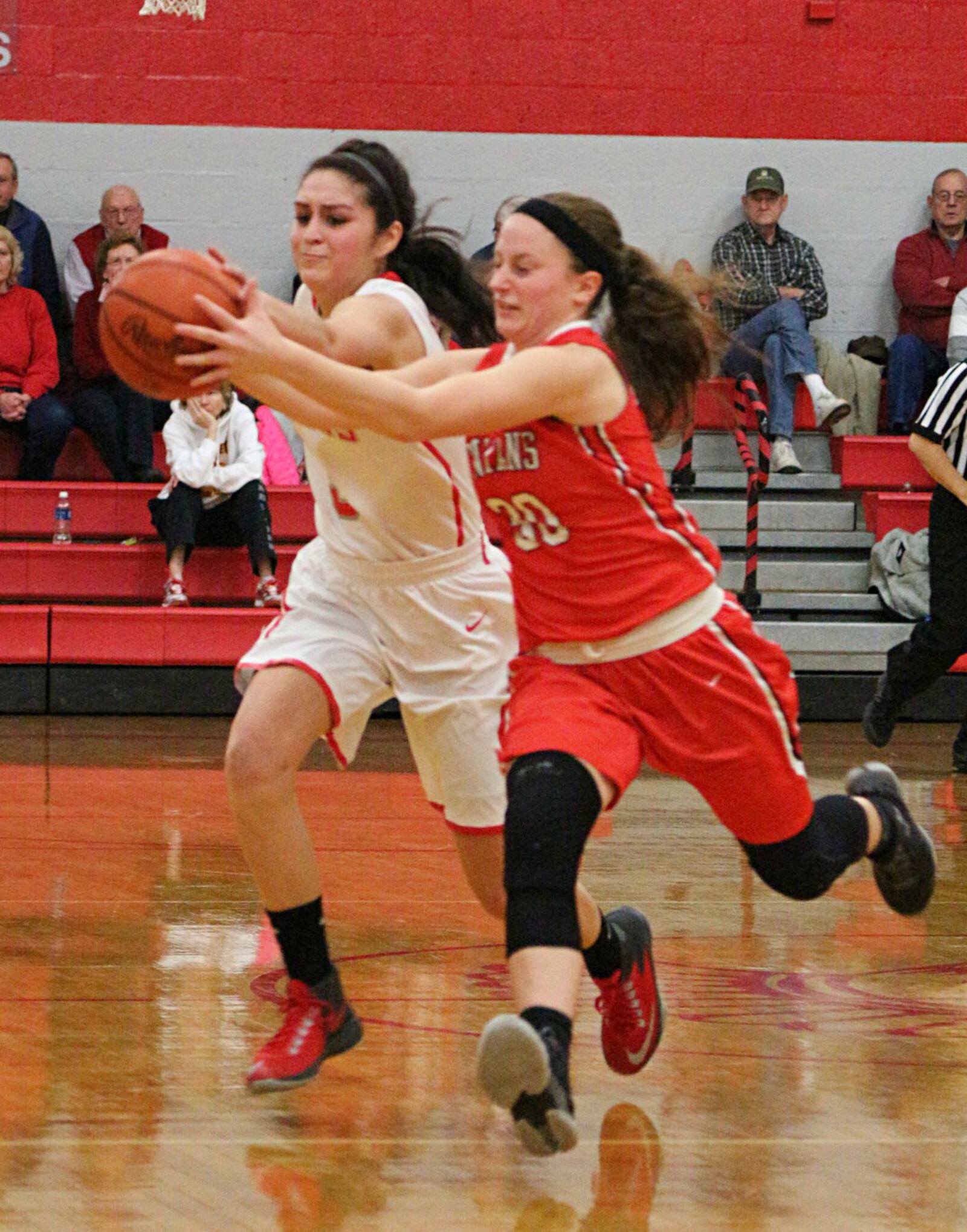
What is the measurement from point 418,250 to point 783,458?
6.69 meters

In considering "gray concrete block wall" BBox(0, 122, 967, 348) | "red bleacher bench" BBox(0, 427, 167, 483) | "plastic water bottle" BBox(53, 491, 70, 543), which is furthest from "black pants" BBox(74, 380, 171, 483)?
"gray concrete block wall" BBox(0, 122, 967, 348)

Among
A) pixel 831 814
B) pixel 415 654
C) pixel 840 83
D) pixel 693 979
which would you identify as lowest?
pixel 693 979

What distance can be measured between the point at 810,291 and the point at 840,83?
1.45 metres

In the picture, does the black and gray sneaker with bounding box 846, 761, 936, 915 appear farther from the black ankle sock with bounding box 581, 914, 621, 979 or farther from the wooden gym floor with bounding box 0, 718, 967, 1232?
the black ankle sock with bounding box 581, 914, 621, 979

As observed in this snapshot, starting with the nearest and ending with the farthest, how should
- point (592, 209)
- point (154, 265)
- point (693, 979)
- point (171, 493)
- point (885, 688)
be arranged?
point (154, 265) < point (592, 209) < point (693, 979) < point (885, 688) < point (171, 493)

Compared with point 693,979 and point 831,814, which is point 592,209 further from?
point 693,979

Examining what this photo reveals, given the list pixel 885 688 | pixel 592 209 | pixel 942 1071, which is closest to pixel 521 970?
pixel 942 1071

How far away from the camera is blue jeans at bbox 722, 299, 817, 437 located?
9922mm

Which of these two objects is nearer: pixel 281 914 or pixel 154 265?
pixel 154 265

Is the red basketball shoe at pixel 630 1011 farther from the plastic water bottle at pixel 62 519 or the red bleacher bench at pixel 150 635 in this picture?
the plastic water bottle at pixel 62 519

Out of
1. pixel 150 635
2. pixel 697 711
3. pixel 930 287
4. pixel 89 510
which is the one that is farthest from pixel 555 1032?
pixel 930 287

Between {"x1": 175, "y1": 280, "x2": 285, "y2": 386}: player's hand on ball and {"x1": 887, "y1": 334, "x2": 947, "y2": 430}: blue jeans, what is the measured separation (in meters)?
8.02

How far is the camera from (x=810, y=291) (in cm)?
1015

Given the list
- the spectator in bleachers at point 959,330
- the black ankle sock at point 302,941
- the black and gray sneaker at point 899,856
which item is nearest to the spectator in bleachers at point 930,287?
the spectator in bleachers at point 959,330
